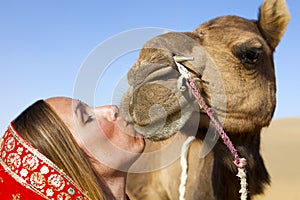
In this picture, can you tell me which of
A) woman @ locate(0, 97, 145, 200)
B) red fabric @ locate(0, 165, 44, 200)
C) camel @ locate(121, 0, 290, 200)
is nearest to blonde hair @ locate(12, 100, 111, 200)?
woman @ locate(0, 97, 145, 200)

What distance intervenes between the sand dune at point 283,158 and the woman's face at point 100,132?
14.2ft

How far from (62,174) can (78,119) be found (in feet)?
0.76

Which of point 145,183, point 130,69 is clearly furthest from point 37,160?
point 145,183

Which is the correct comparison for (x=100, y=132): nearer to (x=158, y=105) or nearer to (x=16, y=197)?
(x=16, y=197)

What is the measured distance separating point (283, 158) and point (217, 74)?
28.2 meters

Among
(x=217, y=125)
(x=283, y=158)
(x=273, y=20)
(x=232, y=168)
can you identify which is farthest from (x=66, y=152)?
(x=283, y=158)

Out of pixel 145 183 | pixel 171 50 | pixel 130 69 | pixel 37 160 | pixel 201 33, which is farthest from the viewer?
pixel 145 183

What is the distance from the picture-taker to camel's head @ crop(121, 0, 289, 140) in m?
2.69

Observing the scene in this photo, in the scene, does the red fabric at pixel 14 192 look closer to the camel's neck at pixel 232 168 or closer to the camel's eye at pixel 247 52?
the camel's neck at pixel 232 168

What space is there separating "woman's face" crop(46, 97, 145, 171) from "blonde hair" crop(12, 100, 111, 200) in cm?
4

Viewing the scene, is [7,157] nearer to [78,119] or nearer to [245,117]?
[78,119]

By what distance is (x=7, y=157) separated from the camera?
5.70ft

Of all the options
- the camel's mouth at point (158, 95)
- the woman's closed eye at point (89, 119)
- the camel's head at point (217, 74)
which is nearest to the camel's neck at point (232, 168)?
the camel's head at point (217, 74)

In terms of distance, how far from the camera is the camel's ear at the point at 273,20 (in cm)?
360
